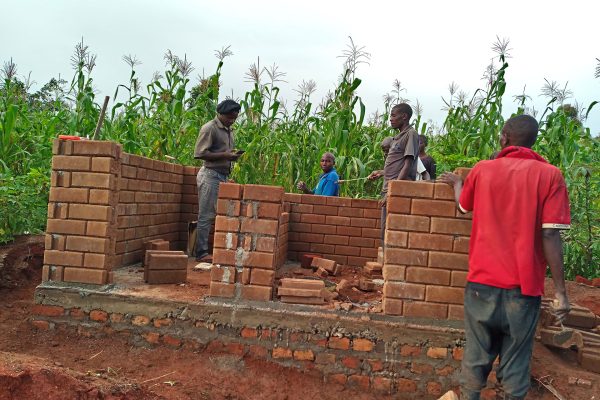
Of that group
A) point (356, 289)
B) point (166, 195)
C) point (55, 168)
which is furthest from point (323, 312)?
point (166, 195)

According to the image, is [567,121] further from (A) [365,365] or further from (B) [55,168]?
(B) [55,168]

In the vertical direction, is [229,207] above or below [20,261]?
above

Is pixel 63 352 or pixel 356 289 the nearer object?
pixel 63 352

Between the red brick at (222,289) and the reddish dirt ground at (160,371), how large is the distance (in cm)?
45

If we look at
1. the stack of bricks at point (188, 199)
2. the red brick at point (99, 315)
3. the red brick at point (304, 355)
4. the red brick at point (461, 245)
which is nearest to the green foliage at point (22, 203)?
the stack of bricks at point (188, 199)

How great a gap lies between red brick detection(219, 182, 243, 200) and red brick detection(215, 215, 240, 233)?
0.53ft

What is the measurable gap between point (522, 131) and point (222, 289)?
2278 mm

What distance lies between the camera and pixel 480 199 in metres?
2.55

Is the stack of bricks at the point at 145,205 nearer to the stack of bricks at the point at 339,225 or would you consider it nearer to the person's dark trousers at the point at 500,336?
the stack of bricks at the point at 339,225

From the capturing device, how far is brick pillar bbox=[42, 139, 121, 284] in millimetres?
3496

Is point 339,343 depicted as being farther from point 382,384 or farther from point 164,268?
point 164,268

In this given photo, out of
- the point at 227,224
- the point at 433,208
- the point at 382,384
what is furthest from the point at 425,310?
the point at 227,224

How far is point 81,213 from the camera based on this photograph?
11.5ft

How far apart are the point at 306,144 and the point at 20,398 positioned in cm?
554
